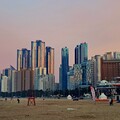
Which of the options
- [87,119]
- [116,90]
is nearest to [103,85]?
[116,90]

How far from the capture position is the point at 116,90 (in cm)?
15962

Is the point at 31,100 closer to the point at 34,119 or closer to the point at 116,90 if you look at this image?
the point at 34,119

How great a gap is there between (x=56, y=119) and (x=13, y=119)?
358cm

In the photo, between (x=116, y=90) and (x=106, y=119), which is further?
(x=116, y=90)

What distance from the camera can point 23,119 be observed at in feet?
86.2

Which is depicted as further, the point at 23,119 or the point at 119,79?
the point at 119,79

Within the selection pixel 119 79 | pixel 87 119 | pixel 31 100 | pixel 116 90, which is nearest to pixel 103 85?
pixel 119 79

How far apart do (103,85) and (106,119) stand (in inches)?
6501

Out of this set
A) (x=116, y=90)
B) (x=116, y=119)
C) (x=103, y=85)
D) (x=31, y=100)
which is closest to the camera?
(x=116, y=119)

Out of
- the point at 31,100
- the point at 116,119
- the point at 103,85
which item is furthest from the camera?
the point at 103,85

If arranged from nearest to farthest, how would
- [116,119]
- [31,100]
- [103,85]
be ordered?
[116,119], [31,100], [103,85]

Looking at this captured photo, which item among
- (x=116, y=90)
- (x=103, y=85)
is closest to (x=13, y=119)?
(x=116, y=90)

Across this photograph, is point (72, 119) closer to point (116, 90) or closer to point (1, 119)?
point (1, 119)

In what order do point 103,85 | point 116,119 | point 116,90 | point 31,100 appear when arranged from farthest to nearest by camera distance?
point 103,85, point 116,90, point 31,100, point 116,119
